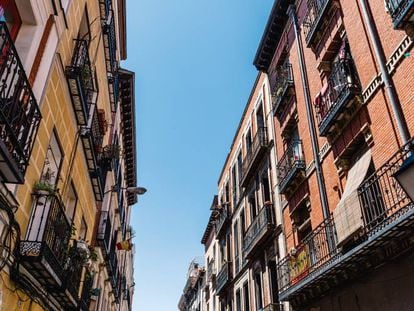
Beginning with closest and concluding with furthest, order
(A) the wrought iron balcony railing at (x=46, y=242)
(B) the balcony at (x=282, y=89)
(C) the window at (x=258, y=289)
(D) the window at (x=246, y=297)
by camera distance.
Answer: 1. (A) the wrought iron balcony railing at (x=46, y=242)
2. (B) the balcony at (x=282, y=89)
3. (C) the window at (x=258, y=289)
4. (D) the window at (x=246, y=297)

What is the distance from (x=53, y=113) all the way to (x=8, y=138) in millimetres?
2917

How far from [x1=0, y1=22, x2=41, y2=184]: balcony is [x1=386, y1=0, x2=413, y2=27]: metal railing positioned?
6.94 m

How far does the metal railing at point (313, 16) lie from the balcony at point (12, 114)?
31.5ft

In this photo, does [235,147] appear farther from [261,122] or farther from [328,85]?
[328,85]

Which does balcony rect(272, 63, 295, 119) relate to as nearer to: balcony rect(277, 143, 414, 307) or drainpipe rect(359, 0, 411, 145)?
drainpipe rect(359, 0, 411, 145)

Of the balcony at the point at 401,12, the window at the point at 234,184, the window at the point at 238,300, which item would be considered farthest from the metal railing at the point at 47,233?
the window at the point at 234,184

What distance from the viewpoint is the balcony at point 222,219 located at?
2414cm

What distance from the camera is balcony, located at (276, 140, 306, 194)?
13320 millimetres

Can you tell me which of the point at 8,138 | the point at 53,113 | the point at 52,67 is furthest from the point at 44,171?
the point at 8,138

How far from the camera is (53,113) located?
802 cm

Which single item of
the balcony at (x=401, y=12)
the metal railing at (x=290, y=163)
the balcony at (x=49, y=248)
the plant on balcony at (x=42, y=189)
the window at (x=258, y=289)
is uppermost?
the metal railing at (x=290, y=163)

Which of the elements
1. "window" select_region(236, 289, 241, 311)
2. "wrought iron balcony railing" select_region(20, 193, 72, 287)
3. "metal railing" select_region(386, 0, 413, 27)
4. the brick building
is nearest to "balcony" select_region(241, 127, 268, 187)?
the brick building

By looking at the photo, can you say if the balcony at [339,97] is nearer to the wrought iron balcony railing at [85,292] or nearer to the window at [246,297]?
the wrought iron balcony railing at [85,292]

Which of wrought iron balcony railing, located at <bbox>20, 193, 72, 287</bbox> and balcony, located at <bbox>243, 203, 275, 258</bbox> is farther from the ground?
→ balcony, located at <bbox>243, 203, 275, 258</bbox>
